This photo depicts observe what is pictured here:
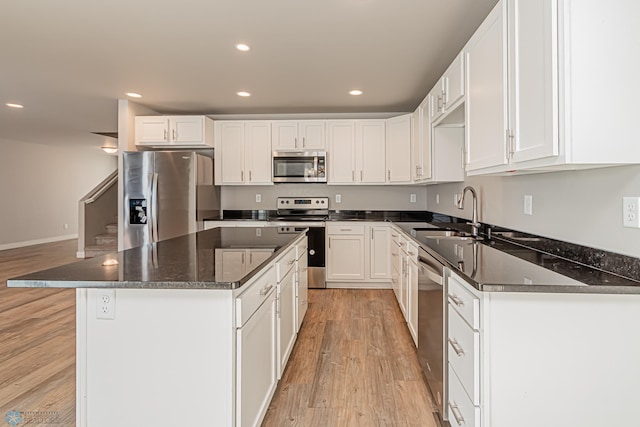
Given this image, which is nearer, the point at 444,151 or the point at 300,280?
the point at 300,280

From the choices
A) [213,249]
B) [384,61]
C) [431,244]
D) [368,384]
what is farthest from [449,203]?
[213,249]

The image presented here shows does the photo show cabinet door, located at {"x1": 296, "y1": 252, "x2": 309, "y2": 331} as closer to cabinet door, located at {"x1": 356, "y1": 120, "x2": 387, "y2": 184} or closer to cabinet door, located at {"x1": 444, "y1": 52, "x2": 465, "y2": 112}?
cabinet door, located at {"x1": 444, "y1": 52, "x2": 465, "y2": 112}

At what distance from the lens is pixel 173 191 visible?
4.59 m

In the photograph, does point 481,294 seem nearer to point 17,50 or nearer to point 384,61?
point 384,61

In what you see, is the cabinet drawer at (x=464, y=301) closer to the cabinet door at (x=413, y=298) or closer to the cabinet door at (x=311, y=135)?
the cabinet door at (x=413, y=298)

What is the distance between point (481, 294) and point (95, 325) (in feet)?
4.91

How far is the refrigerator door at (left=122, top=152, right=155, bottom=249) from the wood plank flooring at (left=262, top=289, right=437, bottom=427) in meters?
2.36

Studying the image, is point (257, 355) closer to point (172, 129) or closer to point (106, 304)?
point (106, 304)

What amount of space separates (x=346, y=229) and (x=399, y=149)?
1.23 m

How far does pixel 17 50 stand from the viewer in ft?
10.7

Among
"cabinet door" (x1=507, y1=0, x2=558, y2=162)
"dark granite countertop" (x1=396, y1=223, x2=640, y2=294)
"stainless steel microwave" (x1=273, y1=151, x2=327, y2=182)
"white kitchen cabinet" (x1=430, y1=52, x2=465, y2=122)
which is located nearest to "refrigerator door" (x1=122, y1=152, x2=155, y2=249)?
"stainless steel microwave" (x1=273, y1=151, x2=327, y2=182)

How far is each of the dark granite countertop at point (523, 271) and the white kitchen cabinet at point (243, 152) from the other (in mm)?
3196

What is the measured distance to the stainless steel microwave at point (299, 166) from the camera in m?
4.98

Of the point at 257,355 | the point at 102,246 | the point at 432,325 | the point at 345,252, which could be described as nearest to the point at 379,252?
the point at 345,252
